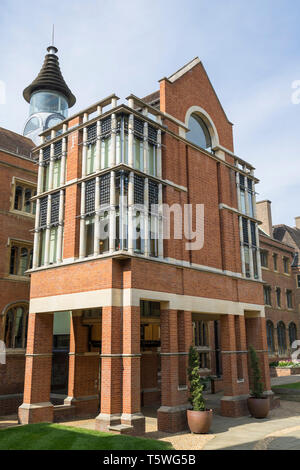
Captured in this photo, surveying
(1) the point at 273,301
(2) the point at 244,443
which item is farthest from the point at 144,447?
(1) the point at 273,301

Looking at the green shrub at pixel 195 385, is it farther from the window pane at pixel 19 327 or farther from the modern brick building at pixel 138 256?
the window pane at pixel 19 327

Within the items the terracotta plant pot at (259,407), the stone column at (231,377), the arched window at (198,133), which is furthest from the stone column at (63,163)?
the terracotta plant pot at (259,407)

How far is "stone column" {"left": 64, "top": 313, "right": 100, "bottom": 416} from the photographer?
17.7 meters

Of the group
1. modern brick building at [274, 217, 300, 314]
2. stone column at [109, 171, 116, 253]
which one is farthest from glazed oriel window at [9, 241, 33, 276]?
modern brick building at [274, 217, 300, 314]

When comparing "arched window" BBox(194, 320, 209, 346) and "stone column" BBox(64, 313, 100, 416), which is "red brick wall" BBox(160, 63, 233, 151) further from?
"arched window" BBox(194, 320, 209, 346)

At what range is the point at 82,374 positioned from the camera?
17984 mm

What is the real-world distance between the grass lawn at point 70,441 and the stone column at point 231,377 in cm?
687

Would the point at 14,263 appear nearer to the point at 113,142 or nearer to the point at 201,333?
the point at 113,142

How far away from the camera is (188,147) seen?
18547 mm

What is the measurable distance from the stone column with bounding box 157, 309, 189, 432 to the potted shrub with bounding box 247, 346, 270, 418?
3.75 meters

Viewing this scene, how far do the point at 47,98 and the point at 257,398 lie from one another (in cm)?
2951

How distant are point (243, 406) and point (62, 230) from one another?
10.8 metres

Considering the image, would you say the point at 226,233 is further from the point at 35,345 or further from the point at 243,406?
the point at 35,345
